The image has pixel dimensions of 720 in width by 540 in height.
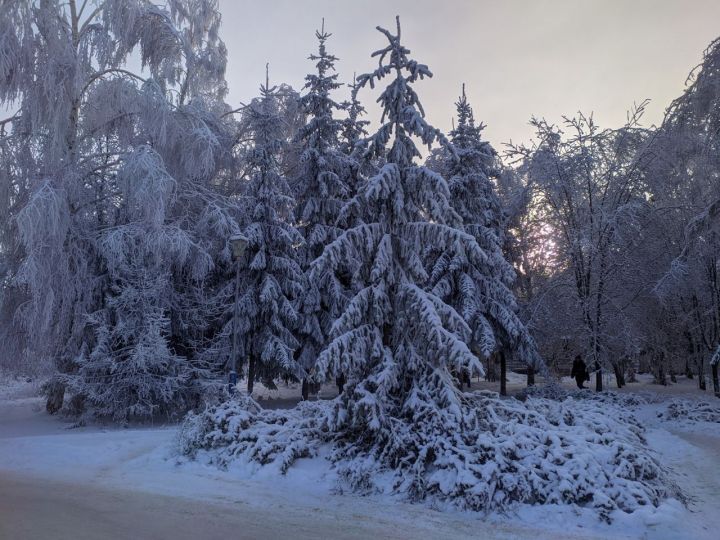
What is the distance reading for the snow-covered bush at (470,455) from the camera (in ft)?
23.0

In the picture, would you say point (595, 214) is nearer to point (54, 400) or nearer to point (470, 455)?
point (470, 455)

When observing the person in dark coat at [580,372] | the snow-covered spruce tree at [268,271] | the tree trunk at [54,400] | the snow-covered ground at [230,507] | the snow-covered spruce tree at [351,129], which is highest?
the snow-covered spruce tree at [351,129]

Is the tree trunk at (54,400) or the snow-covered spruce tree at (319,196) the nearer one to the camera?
the tree trunk at (54,400)

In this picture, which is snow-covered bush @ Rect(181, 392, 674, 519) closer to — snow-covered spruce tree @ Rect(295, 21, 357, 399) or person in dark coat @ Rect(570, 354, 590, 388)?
snow-covered spruce tree @ Rect(295, 21, 357, 399)

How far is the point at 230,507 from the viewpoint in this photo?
6.88 meters

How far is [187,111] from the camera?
16.5 m

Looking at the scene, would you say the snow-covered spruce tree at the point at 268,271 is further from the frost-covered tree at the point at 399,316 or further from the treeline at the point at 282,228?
the frost-covered tree at the point at 399,316

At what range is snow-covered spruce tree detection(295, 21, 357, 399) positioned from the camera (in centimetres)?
1972

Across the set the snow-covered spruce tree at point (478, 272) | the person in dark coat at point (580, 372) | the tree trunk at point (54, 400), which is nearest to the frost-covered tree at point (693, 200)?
the person in dark coat at point (580, 372)

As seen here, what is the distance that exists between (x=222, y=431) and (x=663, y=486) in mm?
7354

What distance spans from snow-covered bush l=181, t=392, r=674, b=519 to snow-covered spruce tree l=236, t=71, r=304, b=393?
791 cm

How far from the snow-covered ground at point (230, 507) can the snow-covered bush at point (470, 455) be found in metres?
0.28

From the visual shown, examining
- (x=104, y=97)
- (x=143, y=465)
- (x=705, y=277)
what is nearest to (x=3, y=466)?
(x=143, y=465)

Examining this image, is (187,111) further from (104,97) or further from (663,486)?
(663,486)
